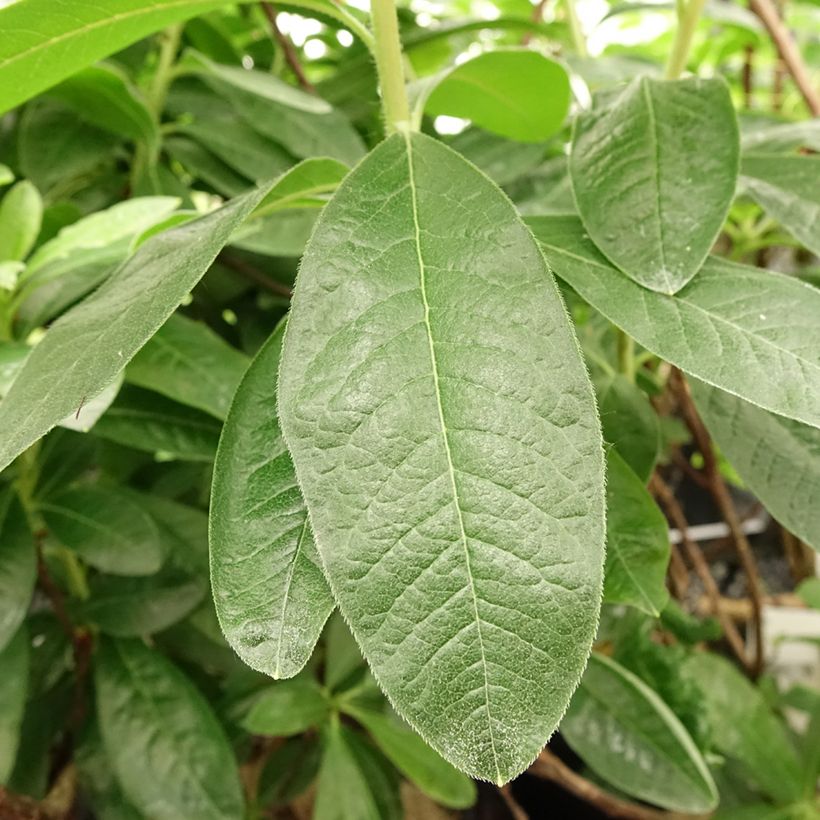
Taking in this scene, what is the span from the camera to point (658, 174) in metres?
0.54

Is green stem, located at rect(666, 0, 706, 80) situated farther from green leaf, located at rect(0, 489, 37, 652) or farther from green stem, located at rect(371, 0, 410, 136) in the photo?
green leaf, located at rect(0, 489, 37, 652)

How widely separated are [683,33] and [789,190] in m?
0.19

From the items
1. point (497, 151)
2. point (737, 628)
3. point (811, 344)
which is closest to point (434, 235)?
point (811, 344)

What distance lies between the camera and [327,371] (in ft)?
1.31

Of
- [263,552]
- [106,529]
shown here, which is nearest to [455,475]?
[263,552]

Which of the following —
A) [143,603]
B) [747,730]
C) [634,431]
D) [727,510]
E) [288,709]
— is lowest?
[747,730]

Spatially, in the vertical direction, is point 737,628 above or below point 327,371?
below

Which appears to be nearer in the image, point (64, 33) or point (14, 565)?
point (64, 33)

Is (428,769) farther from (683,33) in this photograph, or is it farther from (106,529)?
(683,33)

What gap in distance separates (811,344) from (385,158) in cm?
27

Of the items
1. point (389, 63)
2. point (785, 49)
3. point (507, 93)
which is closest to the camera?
point (389, 63)

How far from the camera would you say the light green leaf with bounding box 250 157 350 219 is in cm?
54

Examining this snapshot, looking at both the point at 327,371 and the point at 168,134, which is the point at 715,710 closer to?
the point at 327,371

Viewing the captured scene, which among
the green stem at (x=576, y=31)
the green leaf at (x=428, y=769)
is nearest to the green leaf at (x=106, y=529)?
the green leaf at (x=428, y=769)
